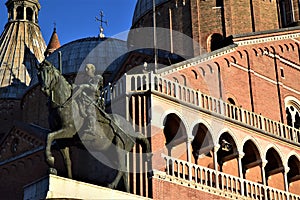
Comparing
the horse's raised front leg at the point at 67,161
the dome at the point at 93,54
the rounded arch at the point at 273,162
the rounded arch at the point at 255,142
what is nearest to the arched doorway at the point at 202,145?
the rounded arch at the point at 255,142

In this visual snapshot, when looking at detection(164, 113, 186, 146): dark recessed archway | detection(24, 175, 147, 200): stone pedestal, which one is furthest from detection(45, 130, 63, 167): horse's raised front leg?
detection(164, 113, 186, 146): dark recessed archway

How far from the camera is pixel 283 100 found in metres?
23.9

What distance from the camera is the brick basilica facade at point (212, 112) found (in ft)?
58.6

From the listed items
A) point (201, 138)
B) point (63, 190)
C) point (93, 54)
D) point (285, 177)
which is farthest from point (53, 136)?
point (93, 54)

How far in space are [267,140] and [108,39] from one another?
1500 centimetres

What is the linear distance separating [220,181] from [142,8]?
1309cm

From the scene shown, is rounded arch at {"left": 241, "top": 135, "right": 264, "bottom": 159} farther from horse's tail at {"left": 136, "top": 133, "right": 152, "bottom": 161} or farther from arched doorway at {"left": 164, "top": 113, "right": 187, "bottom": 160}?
horse's tail at {"left": 136, "top": 133, "right": 152, "bottom": 161}

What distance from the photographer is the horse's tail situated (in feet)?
54.5

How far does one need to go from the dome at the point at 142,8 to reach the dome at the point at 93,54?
211cm

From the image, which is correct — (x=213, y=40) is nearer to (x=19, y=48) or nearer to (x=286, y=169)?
(x=286, y=169)

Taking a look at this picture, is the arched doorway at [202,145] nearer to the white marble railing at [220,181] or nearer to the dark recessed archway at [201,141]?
the dark recessed archway at [201,141]

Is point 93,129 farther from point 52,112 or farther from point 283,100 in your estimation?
point 283,100

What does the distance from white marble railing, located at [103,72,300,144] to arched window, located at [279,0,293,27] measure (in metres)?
8.43

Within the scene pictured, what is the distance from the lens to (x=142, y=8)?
98.4ft
